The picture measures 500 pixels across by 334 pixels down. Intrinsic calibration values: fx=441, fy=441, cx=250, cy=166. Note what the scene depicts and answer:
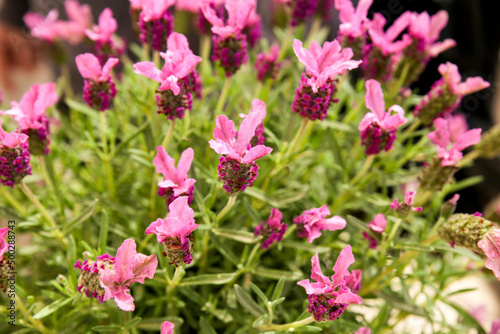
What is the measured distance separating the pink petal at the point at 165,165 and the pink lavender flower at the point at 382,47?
1.22 ft

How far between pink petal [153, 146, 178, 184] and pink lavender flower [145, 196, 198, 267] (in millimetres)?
83

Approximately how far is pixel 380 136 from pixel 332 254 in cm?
23

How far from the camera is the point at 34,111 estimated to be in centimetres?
60

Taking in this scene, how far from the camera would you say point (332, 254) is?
73 centimetres

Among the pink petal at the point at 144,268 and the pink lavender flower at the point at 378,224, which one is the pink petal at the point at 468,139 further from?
the pink petal at the point at 144,268

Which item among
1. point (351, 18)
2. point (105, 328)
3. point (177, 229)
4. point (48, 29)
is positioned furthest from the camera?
point (48, 29)

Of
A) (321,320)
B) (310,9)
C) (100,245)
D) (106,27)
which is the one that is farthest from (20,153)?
(310,9)

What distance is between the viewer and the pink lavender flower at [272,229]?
0.59 metres

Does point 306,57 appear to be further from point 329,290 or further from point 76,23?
point 76,23

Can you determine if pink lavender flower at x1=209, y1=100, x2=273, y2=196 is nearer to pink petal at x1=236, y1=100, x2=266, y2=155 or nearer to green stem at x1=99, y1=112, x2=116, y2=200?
pink petal at x1=236, y1=100, x2=266, y2=155

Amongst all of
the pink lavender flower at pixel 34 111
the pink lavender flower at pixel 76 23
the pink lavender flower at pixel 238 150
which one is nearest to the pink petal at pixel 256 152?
the pink lavender flower at pixel 238 150

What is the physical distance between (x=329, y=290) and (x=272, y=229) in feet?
0.44

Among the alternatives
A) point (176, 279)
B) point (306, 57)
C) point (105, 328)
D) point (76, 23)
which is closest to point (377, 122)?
point (306, 57)

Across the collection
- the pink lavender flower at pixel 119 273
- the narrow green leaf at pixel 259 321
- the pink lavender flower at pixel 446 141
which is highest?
the pink lavender flower at pixel 446 141
